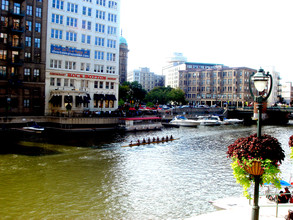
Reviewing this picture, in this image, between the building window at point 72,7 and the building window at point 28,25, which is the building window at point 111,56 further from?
the building window at point 28,25

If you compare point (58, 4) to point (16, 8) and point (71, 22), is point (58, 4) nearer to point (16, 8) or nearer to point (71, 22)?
point (71, 22)

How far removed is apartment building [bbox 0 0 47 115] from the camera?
65938 mm

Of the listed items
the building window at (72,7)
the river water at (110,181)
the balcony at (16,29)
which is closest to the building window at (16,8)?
the balcony at (16,29)

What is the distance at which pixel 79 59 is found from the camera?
77.3 metres

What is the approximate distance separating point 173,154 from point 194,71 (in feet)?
455

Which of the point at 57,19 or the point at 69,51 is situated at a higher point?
the point at 57,19

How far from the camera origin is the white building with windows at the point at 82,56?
72562 mm

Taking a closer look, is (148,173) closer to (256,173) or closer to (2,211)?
(2,211)

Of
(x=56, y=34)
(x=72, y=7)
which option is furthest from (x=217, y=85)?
(x=56, y=34)

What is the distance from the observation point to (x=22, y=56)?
68250 millimetres

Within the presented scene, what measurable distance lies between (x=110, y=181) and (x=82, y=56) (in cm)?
5539

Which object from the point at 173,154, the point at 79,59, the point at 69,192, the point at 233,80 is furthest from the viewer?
the point at 233,80

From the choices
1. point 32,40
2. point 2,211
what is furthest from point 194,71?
point 2,211

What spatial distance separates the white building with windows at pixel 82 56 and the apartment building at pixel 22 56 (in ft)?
6.72
